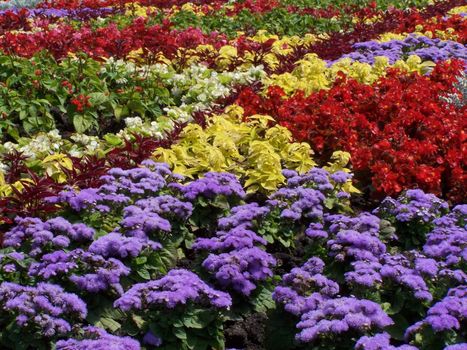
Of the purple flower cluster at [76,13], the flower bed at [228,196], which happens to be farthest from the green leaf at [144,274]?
the purple flower cluster at [76,13]

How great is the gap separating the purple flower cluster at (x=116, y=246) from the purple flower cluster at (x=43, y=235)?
0.16 m

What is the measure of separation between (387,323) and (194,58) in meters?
5.87

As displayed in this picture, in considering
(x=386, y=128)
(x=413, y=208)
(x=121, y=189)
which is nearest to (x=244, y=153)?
(x=386, y=128)

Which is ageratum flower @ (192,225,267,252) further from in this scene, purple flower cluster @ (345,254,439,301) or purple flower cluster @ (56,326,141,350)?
purple flower cluster @ (56,326,141,350)

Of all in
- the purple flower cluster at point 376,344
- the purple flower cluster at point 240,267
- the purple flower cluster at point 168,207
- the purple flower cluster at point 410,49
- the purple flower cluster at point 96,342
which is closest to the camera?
the purple flower cluster at point 96,342

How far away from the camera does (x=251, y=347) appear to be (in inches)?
155

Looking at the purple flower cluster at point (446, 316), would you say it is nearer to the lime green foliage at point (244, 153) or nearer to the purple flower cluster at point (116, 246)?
the purple flower cluster at point (116, 246)

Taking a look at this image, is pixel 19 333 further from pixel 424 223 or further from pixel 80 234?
pixel 424 223

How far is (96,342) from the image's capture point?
10.1 ft

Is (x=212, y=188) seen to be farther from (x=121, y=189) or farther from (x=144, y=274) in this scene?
(x=144, y=274)

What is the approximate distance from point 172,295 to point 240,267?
60 cm

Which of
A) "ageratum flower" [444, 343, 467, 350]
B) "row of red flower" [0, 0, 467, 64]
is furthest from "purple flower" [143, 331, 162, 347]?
"row of red flower" [0, 0, 467, 64]

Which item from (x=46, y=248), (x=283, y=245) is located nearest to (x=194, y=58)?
(x=283, y=245)

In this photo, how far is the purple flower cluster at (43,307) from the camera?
3289mm
